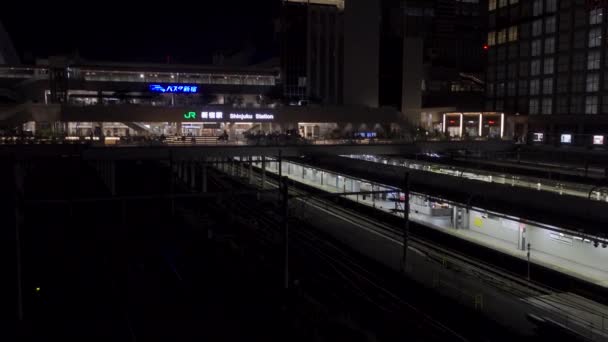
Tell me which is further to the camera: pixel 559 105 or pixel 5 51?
pixel 5 51

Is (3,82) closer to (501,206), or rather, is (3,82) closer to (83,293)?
(83,293)

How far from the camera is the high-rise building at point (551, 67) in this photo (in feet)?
173

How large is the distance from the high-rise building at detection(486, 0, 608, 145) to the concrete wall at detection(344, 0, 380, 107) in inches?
597

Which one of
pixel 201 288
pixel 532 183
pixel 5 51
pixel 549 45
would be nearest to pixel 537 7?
pixel 549 45

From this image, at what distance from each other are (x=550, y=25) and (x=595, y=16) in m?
6.22

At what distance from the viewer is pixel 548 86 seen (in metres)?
59.0

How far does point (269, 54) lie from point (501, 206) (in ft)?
201

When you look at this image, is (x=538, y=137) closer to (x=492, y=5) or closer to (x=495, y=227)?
(x=492, y=5)

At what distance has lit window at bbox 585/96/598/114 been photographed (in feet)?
174

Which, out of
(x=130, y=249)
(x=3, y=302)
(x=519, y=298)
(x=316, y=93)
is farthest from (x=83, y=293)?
(x=316, y=93)

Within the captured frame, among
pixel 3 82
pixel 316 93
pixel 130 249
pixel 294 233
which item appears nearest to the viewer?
pixel 130 249

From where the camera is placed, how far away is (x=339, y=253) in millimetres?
22016

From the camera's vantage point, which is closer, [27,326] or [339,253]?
[27,326]

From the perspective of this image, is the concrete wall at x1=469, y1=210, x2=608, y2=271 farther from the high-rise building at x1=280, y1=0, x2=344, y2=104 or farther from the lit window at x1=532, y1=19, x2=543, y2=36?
the high-rise building at x1=280, y1=0, x2=344, y2=104
